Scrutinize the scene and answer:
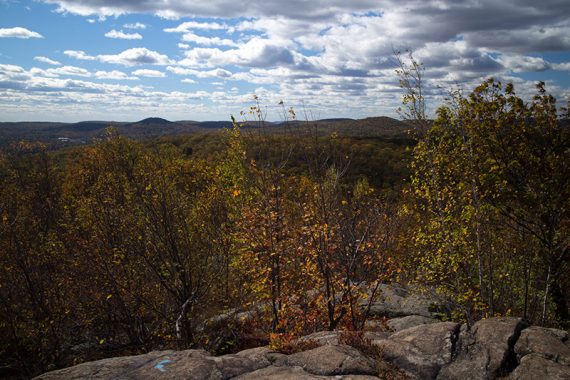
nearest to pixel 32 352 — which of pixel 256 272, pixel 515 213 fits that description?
pixel 256 272

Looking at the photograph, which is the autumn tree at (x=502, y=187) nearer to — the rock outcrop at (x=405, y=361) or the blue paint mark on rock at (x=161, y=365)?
the rock outcrop at (x=405, y=361)

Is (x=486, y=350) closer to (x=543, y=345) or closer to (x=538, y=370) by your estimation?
(x=538, y=370)

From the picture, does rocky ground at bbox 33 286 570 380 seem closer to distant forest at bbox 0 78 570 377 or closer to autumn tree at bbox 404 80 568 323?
distant forest at bbox 0 78 570 377

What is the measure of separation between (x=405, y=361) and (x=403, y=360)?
0.05 m

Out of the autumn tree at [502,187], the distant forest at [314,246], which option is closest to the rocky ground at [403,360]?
the distant forest at [314,246]

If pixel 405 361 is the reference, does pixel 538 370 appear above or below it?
above

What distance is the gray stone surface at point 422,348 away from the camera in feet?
26.7

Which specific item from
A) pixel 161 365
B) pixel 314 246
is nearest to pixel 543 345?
pixel 314 246

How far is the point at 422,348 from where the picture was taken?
867cm

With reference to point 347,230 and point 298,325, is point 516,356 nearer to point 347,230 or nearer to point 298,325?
point 298,325

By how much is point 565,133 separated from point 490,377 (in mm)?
10250

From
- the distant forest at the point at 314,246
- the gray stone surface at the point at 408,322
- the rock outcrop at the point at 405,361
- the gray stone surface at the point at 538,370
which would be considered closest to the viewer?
the gray stone surface at the point at 538,370

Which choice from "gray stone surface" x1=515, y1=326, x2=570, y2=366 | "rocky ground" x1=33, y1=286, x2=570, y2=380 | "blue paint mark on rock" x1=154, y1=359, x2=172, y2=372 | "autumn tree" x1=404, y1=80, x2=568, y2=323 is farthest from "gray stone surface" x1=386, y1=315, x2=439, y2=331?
"blue paint mark on rock" x1=154, y1=359, x2=172, y2=372

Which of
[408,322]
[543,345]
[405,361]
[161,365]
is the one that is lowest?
[408,322]
